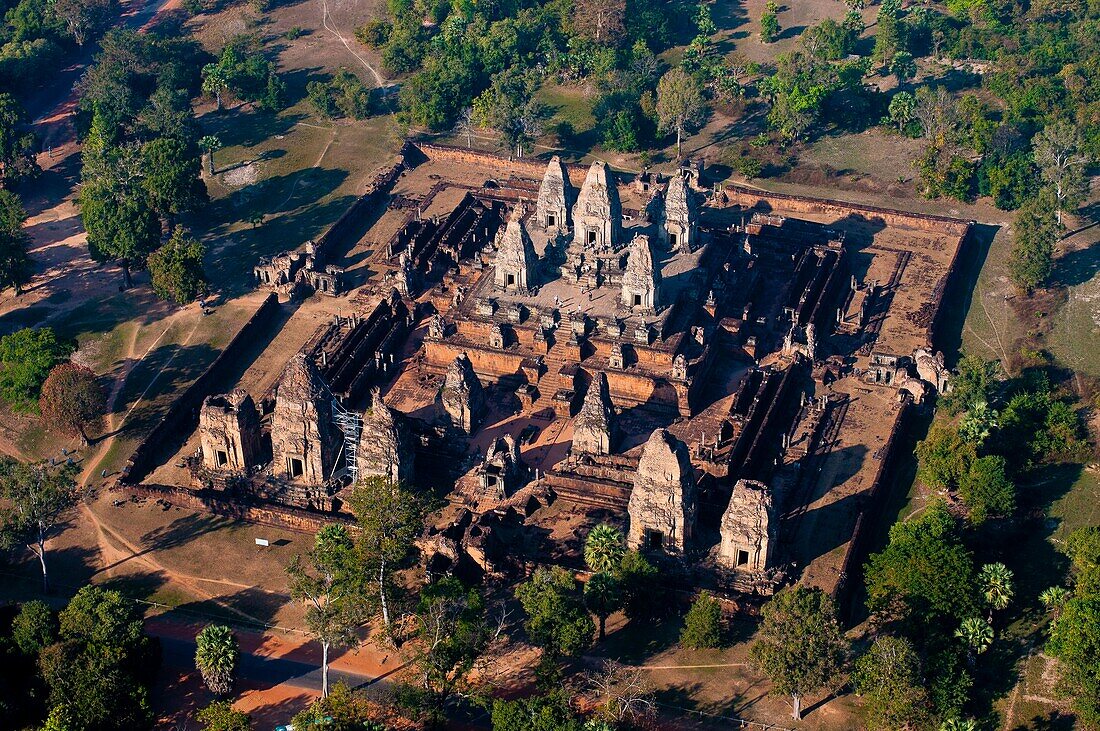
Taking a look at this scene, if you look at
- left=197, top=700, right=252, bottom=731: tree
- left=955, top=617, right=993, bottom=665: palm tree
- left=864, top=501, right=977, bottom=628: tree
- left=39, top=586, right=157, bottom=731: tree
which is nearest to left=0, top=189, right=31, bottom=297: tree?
left=39, top=586, right=157, bottom=731: tree

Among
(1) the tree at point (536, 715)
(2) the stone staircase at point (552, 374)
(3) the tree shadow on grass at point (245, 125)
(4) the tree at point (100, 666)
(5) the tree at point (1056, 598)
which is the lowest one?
(5) the tree at point (1056, 598)

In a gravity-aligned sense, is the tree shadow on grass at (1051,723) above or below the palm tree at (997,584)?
below

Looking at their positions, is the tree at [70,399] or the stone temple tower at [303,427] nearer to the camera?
the stone temple tower at [303,427]

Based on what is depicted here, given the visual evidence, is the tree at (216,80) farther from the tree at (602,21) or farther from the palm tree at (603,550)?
the palm tree at (603,550)

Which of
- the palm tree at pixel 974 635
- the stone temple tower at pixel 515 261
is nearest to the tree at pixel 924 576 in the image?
the palm tree at pixel 974 635

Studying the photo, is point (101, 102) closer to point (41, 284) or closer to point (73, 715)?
point (41, 284)

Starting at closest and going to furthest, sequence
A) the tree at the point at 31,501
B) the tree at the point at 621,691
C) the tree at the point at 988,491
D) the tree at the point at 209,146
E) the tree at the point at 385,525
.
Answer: the tree at the point at 621,691, the tree at the point at 385,525, the tree at the point at 31,501, the tree at the point at 988,491, the tree at the point at 209,146

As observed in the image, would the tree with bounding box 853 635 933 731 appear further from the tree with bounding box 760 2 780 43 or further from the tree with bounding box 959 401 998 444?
the tree with bounding box 760 2 780 43
